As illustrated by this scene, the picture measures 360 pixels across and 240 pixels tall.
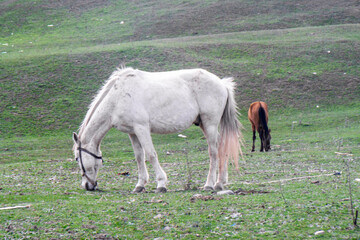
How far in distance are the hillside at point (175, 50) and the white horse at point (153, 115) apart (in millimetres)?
13704

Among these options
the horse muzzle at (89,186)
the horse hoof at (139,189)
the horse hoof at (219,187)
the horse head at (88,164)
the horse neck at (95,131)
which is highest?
the horse neck at (95,131)

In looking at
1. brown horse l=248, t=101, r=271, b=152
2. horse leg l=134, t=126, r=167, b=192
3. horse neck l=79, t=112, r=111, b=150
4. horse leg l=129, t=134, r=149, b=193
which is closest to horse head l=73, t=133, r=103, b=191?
horse neck l=79, t=112, r=111, b=150

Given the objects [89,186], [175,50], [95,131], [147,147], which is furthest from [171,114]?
[175,50]

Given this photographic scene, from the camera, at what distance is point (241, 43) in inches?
1292

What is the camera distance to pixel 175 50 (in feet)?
101

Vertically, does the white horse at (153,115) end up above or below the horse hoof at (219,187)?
above

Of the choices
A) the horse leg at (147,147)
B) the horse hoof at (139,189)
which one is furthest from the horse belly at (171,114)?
the horse hoof at (139,189)

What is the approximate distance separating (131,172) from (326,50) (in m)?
22.9

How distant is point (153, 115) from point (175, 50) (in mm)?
22730

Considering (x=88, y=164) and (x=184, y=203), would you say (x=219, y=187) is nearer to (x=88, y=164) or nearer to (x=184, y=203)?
(x=184, y=203)

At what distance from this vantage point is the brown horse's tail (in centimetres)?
921

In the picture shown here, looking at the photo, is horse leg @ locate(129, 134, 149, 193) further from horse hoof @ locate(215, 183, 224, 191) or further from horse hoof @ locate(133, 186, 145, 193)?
horse hoof @ locate(215, 183, 224, 191)

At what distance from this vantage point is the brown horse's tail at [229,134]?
363 inches

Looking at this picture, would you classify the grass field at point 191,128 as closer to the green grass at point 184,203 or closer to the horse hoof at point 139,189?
the green grass at point 184,203
